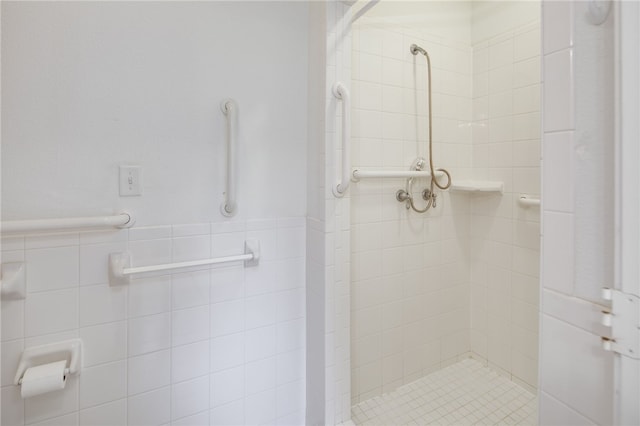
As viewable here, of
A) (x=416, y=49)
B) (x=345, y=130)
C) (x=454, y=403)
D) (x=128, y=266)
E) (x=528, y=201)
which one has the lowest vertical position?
(x=454, y=403)

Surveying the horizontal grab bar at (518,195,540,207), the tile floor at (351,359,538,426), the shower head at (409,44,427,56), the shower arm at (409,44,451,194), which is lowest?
the tile floor at (351,359,538,426)

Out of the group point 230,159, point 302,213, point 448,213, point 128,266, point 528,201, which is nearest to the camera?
point 128,266

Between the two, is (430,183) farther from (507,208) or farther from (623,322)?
(623,322)

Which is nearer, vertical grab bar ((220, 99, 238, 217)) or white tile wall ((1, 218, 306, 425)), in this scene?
white tile wall ((1, 218, 306, 425))

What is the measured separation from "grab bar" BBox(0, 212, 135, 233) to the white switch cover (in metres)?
0.08

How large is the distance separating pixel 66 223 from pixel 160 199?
11.5 inches

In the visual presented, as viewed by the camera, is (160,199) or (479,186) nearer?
(160,199)

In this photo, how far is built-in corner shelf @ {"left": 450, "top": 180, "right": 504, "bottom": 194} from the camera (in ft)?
5.87

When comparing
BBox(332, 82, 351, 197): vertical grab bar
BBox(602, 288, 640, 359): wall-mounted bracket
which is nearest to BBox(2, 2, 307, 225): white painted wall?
BBox(332, 82, 351, 197): vertical grab bar

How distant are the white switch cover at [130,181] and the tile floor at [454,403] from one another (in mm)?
1499

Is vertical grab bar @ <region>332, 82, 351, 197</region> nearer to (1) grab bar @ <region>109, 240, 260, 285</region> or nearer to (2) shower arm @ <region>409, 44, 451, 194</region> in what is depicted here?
(1) grab bar @ <region>109, 240, 260, 285</region>

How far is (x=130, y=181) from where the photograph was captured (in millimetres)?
1126

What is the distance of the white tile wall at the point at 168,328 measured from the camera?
1.03 metres

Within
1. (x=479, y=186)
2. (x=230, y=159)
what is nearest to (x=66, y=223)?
(x=230, y=159)
